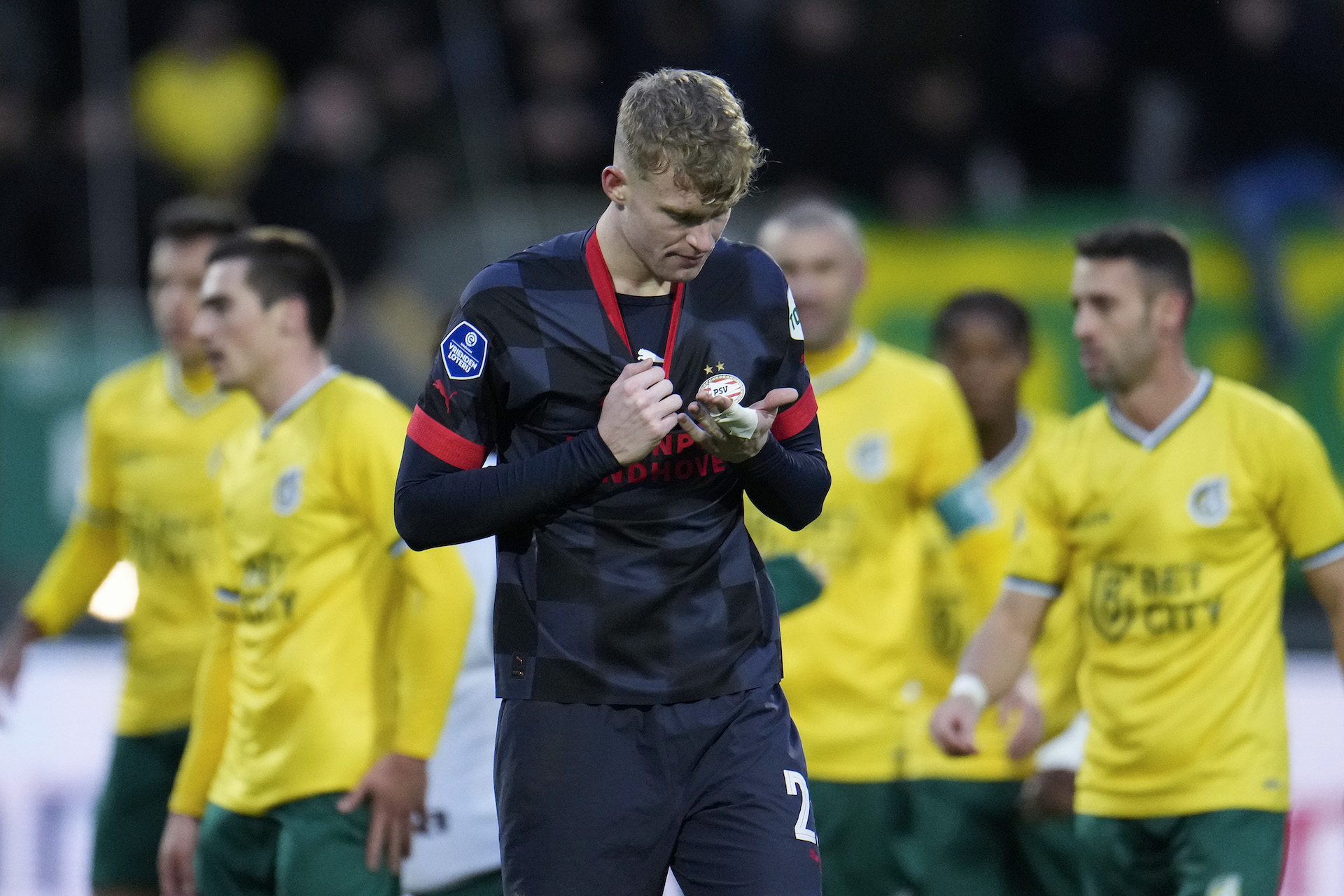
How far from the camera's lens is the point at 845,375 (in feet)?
19.3

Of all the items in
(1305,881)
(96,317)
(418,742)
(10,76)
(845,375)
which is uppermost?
(10,76)

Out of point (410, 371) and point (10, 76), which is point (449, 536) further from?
point (10, 76)

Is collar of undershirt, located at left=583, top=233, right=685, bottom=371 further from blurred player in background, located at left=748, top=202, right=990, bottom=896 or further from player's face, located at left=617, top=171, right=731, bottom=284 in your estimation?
blurred player in background, located at left=748, top=202, right=990, bottom=896

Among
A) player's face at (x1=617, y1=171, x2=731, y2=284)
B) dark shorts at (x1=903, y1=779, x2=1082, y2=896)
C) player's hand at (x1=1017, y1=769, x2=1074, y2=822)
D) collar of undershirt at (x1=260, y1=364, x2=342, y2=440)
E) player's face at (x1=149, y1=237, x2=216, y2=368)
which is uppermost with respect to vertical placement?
player's face at (x1=149, y1=237, x2=216, y2=368)

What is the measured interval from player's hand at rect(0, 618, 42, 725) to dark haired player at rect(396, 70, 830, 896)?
2964mm

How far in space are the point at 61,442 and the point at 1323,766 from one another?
660 cm

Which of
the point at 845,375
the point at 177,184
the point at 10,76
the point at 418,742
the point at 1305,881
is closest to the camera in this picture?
the point at 418,742

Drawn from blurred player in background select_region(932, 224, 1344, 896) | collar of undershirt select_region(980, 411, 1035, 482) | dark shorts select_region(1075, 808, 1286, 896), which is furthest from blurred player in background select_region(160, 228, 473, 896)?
collar of undershirt select_region(980, 411, 1035, 482)

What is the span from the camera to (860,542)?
18.4 feet

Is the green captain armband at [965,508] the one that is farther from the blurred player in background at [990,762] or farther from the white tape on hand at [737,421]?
the white tape on hand at [737,421]

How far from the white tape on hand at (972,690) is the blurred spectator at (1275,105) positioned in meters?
6.22

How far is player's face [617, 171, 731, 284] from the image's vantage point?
11.0 feet

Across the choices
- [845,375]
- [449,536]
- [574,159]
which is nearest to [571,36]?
[574,159]

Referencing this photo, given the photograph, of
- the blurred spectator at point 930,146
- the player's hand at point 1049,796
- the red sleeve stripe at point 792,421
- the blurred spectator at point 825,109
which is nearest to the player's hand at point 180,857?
the red sleeve stripe at point 792,421
